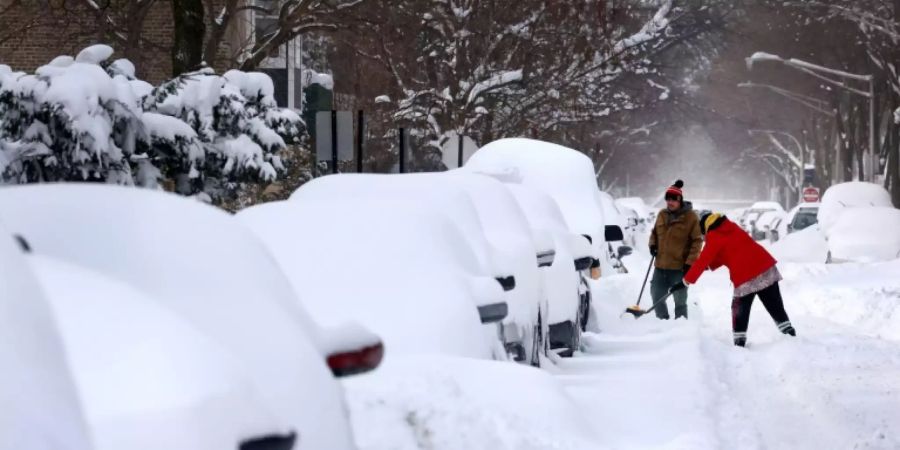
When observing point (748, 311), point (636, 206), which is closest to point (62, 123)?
point (748, 311)

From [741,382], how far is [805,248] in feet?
82.5

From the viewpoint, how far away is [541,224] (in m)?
14.1

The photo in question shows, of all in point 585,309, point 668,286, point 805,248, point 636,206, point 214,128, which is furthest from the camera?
point 636,206

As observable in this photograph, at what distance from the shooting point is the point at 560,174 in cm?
2112

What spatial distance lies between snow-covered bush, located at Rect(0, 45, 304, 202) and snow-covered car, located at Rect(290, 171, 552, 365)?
2806 mm

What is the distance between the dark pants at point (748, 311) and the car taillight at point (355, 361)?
429 inches

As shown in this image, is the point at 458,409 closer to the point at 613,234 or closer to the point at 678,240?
the point at 678,240

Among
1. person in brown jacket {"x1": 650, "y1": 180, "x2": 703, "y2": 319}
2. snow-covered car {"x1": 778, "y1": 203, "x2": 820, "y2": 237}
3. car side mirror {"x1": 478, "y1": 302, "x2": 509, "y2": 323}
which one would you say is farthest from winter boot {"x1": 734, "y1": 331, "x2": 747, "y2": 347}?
snow-covered car {"x1": 778, "y1": 203, "x2": 820, "y2": 237}

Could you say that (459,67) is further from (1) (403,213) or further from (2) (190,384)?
(2) (190,384)

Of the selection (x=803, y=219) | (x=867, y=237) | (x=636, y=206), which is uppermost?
(x=867, y=237)

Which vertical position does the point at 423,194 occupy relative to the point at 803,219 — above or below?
above

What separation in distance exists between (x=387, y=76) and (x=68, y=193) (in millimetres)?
31557

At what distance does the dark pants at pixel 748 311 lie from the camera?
15.3 meters

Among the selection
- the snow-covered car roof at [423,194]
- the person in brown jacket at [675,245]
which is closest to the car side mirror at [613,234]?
the person in brown jacket at [675,245]
